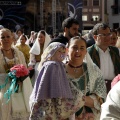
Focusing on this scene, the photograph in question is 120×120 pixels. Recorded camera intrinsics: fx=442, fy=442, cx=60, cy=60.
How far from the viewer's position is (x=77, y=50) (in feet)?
14.0

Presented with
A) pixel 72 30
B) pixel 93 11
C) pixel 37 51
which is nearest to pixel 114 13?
pixel 93 11

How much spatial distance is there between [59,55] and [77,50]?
0.18 metres

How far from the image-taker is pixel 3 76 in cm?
594

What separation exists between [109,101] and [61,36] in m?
3.51

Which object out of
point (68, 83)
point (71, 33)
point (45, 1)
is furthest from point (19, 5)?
point (68, 83)

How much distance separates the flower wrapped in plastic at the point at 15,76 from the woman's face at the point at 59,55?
62.5 inches

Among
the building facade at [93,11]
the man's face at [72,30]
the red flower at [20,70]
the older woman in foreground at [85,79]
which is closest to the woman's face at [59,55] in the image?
the older woman in foreground at [85,79]

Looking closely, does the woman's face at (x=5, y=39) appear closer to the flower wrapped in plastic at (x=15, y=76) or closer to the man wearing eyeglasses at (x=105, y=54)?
the flower wrapped in plastic at (x=15, y=76)

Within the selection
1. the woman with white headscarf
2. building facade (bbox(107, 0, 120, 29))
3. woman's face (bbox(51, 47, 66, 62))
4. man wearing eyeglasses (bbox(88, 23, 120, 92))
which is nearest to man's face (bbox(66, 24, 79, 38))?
man wearing eyeglasses (bbox(88, 23, 120, 92))

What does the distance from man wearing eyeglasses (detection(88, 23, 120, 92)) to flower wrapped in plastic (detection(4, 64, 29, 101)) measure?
929 mm

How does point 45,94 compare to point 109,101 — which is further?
point 45,94

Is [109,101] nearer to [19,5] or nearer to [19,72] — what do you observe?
[19,72]

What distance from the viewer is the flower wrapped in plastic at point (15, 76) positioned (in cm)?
581

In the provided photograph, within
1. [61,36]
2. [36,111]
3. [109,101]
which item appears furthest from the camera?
[61,36]
